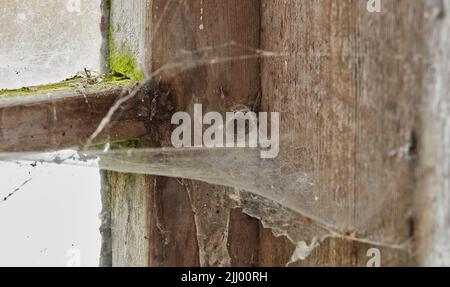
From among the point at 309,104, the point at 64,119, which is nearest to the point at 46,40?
the point at 64,119

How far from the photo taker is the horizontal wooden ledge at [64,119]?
94 cm

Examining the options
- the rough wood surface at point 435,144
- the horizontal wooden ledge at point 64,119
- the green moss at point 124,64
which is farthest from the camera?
the green moss at point 124,64

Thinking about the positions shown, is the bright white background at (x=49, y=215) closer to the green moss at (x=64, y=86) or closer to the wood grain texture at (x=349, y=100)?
the green moss at (x=64, y=86)

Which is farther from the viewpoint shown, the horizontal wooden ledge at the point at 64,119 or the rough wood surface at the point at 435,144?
the horizontal wooden ledge at the point at 64,119

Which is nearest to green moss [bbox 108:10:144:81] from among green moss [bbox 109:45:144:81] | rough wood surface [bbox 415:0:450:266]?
green moss [bbox 109:45:144:81]

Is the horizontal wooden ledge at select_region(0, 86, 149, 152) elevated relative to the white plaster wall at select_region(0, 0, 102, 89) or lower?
lower

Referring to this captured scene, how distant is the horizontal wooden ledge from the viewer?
94 cm

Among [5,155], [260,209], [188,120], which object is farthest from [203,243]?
[5,155]

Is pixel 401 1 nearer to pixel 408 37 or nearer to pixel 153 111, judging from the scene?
pixel 408 37

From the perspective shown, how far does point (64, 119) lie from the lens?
0.98m

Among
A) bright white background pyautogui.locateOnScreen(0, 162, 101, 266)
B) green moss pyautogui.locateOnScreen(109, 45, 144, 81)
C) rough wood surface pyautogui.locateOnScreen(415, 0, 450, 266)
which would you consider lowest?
bright white background pyautogui.locateOnScreen(0, 162, 101, 266)

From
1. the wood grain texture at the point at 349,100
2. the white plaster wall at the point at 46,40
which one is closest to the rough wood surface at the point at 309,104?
the wood grain texture at the point at 349,100

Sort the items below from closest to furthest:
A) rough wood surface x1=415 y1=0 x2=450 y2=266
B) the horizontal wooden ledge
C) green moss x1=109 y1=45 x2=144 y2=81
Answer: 1. rough wood surface x1=415 y1=0 x2=450 y2=266
2. the horizontal wooden ledge
3. green moss x1=109 y1=45 x2=144 y2=81

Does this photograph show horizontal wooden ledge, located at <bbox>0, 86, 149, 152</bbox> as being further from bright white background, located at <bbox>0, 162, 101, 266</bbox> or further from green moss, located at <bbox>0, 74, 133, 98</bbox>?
bright white background, located at <bbox>0, 162, 101, 266</bbox>
